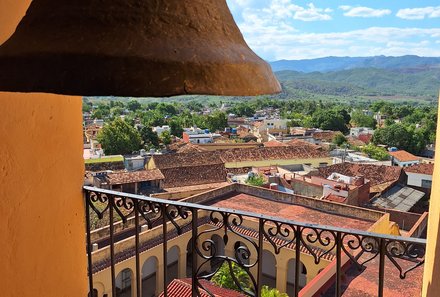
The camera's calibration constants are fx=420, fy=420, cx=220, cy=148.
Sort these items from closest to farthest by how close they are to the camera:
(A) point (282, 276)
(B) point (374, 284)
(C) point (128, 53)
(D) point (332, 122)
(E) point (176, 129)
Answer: (C) point (128, 53)
(B) point (374, 284)
(A) point (282, 276)
(E) point (176, 129)
(D) point (332, 122)

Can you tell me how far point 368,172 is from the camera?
2291cm

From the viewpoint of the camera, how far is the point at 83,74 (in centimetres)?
72

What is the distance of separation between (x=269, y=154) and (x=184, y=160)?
23.2 ft

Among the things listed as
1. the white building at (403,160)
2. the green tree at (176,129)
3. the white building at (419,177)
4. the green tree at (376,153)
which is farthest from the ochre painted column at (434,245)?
the green tree at (176,129)

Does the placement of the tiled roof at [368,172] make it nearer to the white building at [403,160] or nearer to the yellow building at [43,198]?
the white building at [403,160]

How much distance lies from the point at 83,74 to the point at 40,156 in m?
1.08

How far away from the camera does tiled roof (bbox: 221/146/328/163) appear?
90.9ft

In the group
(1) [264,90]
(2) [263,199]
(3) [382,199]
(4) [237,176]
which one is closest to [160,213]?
(1) [264,90]

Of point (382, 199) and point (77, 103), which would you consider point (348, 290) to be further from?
point (382, 199)

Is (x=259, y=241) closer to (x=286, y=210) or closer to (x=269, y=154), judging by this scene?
(x=286, y=210)

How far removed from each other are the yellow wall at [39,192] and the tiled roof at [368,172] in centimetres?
2108

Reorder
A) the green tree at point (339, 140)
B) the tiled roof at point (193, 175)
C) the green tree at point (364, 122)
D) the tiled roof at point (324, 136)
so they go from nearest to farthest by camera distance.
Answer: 1. the tiled roof at point (193, 175)
2. the green tree at point (339, 140)
3. the tiled roof at point (324, 136)
4. the green tree at point (364, 122)

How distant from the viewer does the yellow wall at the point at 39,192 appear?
1490 millimetres

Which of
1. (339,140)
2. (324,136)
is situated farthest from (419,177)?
(324,136)
